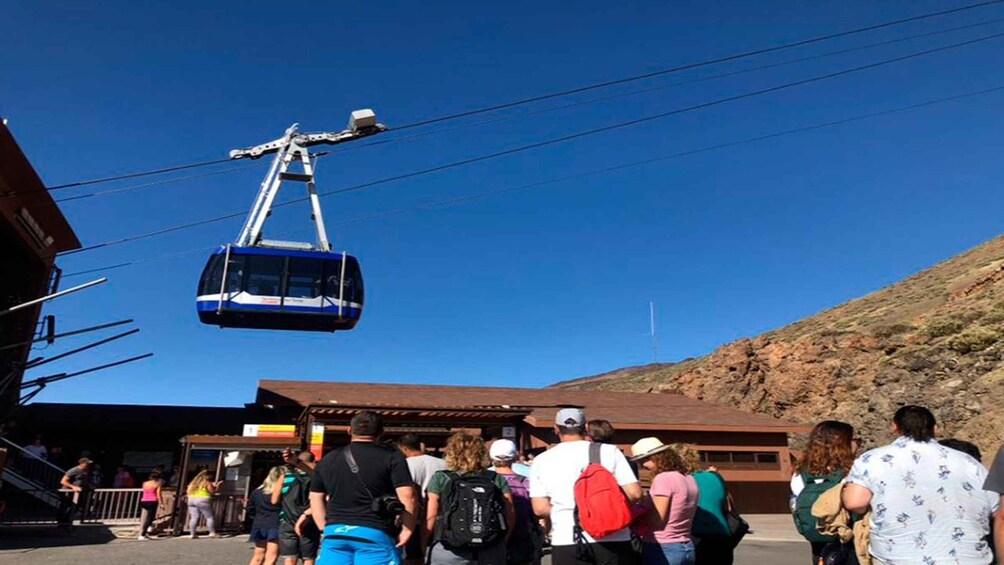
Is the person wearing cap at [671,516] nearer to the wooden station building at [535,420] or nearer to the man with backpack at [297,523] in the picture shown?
the man with backpack at [297,523]

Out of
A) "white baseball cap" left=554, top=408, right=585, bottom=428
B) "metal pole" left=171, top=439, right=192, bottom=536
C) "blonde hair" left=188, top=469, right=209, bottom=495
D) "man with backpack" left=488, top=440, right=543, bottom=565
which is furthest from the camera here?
"metal pole" left=171, top=439, right=192, bottom=536

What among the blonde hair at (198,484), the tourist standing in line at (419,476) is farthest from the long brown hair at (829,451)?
the blonde hair at (198,484)

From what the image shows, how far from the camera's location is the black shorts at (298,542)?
6312mm

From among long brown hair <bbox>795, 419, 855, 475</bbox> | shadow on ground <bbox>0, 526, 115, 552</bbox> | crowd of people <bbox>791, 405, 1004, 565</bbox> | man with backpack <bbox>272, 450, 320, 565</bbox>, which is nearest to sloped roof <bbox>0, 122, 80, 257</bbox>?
shadow on ground <bbox>0, 526, 115, 552</bbox>

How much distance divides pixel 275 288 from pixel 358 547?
1392cm

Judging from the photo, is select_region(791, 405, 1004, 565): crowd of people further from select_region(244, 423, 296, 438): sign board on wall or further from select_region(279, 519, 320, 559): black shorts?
select_region(244, 423, 296, 438): sign board on wall

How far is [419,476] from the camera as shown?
5.00 metres

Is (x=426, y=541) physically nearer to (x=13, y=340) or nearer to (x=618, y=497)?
(x=618, y=497)

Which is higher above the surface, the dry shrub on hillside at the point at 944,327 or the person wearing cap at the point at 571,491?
the dry shrub on hillside at the point at 944,327

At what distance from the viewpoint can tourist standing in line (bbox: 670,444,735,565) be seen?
5027 mm

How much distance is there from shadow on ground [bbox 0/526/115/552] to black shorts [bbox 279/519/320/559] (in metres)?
6.77

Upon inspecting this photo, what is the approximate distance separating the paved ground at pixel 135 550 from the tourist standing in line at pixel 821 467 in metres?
7.10

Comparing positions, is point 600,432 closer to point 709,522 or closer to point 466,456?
point 466,456

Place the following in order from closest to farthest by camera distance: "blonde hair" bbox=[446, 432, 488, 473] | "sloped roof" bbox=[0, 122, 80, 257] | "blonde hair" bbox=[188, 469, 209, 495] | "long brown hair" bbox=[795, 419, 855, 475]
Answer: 1. "long brown hair" bbox=[795, 419, 855, 475]
2. "blonde hair" bbox=[446, 432, 488, 473]
3. "blonde hair" bbox=[188, 469, 209, 495]
4. "sloped roof" bbox=[0, 122, 80, 257]
